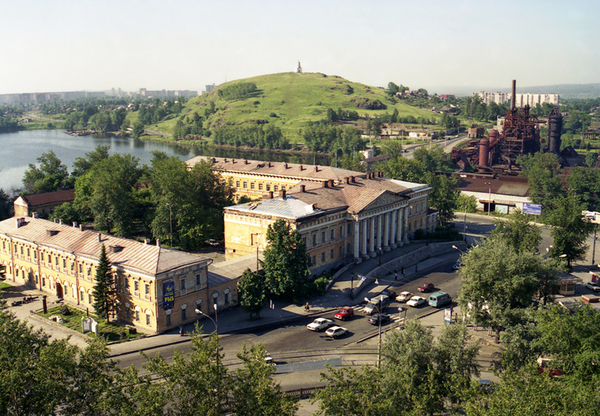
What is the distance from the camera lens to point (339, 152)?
195 m

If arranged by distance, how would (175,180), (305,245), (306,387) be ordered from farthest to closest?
(175,180)
(305,245)
(306,387)

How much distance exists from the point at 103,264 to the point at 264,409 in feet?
93.0

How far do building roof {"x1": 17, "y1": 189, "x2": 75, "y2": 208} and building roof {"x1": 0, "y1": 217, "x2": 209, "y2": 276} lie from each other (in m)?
20.6

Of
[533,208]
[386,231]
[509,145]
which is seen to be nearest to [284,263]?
[386,231]

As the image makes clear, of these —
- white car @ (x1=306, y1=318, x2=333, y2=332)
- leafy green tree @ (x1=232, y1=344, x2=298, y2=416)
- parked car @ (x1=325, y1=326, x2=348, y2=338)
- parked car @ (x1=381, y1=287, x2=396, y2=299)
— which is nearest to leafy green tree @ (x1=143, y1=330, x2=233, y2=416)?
leafy green tree @ (x1=232, y1=344, x2=298, y2=416)

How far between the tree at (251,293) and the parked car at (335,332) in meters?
6.65

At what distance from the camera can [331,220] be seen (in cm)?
6400

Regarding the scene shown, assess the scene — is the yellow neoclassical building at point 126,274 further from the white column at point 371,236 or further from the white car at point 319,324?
the white column at point 371,236

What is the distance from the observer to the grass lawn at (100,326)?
46.2 meters

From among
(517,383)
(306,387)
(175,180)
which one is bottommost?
(306,387)

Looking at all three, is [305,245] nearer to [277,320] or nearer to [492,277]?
[277,320]

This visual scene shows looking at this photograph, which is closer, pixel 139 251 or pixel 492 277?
pixel 492 277

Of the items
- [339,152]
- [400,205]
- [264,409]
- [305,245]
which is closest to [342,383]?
[264,409]

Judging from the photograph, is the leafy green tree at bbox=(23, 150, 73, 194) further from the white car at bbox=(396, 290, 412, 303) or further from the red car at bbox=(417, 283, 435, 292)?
the red car at bbox=(417, 283, 435, 292)
